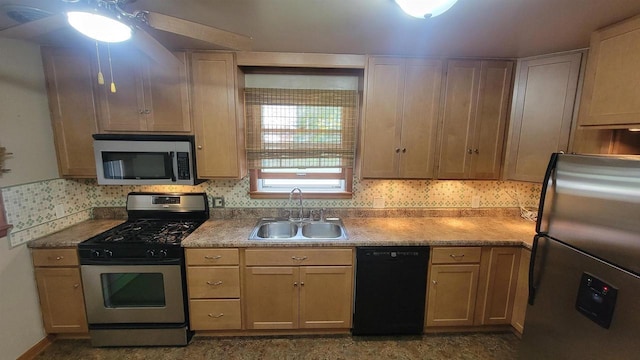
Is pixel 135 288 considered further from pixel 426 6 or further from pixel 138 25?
pixel 426 6

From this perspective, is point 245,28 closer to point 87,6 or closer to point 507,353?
point 87,6

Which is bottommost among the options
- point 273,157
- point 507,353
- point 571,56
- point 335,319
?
point 507,353

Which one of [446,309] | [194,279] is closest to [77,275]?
[194,279]

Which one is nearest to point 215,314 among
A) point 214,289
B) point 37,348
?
point 214,289

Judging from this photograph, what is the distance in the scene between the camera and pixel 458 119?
2301 millimetres

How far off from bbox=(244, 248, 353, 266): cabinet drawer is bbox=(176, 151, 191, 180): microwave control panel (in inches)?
32.2

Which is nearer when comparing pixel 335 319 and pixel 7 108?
pixel 7 108

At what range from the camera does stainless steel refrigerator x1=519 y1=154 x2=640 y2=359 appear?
123 centimetres

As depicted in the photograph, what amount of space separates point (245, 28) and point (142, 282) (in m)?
2.05

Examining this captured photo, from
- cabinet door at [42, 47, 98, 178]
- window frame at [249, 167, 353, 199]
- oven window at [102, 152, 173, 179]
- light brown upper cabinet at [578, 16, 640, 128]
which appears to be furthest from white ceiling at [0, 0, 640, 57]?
window frame at [249, 167, 353, 199]

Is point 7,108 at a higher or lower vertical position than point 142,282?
higher

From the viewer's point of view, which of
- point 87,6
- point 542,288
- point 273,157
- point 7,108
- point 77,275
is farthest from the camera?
point 273,157

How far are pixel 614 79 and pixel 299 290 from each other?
98.7 inches

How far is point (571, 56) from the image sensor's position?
1.99 metres
